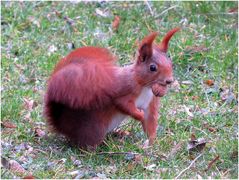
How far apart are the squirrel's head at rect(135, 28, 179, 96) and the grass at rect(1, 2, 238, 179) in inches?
18.4

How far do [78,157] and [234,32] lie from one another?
111 inches

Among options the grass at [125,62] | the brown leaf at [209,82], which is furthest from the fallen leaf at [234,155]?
A: the brown leaf at [209,82]

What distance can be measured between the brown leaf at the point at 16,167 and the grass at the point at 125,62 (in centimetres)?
5

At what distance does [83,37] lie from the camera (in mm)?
7195

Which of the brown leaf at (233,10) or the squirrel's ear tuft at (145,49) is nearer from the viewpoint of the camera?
the squirrel's ear tuft at (145,49)

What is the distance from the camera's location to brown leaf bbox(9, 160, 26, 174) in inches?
181

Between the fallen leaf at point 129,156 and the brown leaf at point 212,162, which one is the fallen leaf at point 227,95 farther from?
the fallen leaf at point 129,156

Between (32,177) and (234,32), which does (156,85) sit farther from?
(234,32)

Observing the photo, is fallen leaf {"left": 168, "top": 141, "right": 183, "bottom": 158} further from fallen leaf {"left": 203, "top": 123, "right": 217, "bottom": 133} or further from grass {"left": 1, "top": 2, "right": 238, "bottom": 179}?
fallen leaf {"left": 203, "top": 123, "right": 217, "bottom": 133}

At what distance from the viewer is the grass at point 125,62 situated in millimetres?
4812

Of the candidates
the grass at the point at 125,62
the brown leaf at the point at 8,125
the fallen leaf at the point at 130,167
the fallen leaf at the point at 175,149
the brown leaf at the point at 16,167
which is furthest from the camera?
the brown leaf at the point at 8,125

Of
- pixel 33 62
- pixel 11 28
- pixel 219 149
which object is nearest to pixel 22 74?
pixel 33 62

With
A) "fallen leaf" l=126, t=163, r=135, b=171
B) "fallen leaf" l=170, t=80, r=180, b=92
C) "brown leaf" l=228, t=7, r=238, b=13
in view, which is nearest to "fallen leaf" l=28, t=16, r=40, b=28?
"fallen leaf" l=170, t=80, r=180, b=92

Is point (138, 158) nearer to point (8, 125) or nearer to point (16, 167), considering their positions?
point (16, 167)
